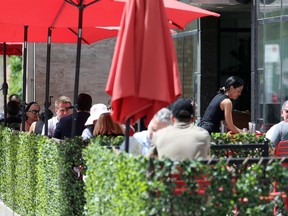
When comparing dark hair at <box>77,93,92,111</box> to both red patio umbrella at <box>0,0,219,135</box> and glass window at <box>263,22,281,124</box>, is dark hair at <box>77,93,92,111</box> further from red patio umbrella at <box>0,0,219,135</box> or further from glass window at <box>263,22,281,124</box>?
glass window at <box>263,22,281,124</box>

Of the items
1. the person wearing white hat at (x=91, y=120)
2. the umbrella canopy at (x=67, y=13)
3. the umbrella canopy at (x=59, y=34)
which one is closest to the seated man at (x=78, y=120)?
the person wearing white hat at (x=91, y=120)

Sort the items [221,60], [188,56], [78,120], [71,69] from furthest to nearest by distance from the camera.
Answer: [71,69] < [221,60] < [188,56] < [78,120]

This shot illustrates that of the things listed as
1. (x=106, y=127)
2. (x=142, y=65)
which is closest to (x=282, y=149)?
(x=106, y=127)

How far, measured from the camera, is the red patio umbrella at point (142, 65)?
781 cm

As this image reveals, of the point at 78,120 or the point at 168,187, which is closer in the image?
the point at 168,187

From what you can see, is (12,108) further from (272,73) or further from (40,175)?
(40,175)

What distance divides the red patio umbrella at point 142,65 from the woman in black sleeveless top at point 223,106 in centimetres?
542

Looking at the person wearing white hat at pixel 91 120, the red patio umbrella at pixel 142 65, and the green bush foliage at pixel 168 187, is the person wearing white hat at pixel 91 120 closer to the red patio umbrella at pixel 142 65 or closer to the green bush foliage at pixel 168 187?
the green bush foliage at pixel 168 187

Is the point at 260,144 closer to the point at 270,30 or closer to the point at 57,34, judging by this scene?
the point at 57,34

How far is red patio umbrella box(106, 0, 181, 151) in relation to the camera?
7812 millimetres

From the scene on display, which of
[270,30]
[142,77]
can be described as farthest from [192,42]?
[142,77]

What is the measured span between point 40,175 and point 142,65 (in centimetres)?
351

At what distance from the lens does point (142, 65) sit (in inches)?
309

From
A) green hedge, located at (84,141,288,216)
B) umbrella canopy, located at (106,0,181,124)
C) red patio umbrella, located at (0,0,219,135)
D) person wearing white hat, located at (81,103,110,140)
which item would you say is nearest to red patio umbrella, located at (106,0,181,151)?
umbrella canopy, located at (106,0,181,124)
